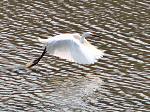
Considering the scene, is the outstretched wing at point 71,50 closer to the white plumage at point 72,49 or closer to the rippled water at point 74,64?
the white plumage at point 72,49

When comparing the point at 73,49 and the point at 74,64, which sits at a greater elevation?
the point at 73,49

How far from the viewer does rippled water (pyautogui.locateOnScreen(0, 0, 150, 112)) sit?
59.2 ft

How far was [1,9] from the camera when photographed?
87.6ft

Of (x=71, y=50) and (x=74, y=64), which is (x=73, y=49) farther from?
(x=74, y=64)

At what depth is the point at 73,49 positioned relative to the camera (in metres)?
19.7

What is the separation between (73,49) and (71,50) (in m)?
0.07

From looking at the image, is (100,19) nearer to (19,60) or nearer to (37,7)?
(37,7)

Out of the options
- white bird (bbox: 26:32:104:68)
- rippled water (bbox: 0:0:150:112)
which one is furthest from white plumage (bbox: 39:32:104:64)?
rippled water (bbox: 0:0:150:112)

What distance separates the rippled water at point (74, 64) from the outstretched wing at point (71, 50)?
62cm

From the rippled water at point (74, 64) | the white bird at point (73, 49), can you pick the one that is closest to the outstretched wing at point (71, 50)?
the white bird at point (73, 49)

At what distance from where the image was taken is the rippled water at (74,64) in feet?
59.2

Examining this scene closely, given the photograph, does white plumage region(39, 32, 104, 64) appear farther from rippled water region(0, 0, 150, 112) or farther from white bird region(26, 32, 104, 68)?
rippled water region(0, 0, 150, 112)

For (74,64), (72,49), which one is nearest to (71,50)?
(72,49)

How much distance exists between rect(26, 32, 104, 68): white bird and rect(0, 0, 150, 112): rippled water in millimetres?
634
